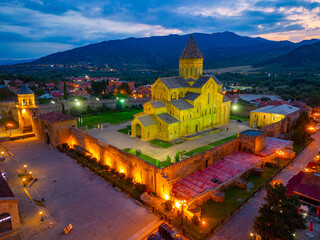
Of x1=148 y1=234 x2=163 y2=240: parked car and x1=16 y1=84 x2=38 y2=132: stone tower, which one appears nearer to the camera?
x1=148 y1=234 x2=163 y2=240: parked car

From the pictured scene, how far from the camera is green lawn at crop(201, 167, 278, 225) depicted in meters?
15.7

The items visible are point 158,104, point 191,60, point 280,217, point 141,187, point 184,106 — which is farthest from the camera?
point 191,60

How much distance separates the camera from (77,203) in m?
17.3

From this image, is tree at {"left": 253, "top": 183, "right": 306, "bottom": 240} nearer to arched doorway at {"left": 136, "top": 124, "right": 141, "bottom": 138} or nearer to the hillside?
arched doorway at {"left": 136, "top": 124, "right": 141, "bottom": 138}

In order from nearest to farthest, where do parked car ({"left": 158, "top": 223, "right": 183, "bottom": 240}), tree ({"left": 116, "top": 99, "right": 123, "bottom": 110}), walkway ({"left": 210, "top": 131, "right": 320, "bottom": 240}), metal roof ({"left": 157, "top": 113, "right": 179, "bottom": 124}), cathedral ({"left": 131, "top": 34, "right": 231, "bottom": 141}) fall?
parked car ({"left": 158, "top": 223, "right": 183, "bottom": 240}) → walkway ({"left": 210, "top": 131, "right": 320, "bottom": 240}) → metal roof ({"left": 157, "top": 113, "right": 179, "bottom": 124}) → cathedral ({"left": 131, "top": 34, "right": 231, "bottom": 141}) → tree ({"left": 116, "top": 99, "right": 123, "bottom": 110})

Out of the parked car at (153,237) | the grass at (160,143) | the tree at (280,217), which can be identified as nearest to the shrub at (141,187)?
the parked car at (153,237)

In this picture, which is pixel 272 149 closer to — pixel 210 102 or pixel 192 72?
pixel 210 102

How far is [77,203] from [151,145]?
531 inches

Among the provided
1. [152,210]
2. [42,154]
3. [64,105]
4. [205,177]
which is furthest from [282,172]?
[64,105]

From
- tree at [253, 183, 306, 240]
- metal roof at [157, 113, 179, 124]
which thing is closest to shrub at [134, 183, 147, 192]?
tree at [253, 183, 306, 240]

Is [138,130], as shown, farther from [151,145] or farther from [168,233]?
[168,233]

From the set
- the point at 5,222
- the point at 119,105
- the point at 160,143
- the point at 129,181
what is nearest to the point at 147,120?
the point at 160,143

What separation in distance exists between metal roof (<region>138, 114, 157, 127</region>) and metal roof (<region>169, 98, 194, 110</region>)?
13.2 ft

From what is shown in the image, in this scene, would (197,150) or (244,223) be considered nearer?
(244,223)
